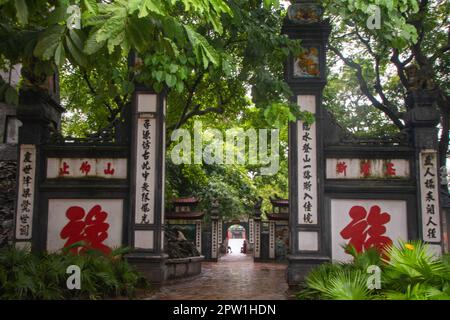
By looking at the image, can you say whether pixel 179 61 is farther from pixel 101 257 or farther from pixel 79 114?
pixel 79 114

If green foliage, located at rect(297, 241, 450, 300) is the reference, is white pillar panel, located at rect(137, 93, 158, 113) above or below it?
above

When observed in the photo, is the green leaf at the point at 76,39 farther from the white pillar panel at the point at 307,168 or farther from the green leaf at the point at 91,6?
the white pillar panel at the point at 307,168

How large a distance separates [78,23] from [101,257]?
4.96m

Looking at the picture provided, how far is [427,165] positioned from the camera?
8.75 m

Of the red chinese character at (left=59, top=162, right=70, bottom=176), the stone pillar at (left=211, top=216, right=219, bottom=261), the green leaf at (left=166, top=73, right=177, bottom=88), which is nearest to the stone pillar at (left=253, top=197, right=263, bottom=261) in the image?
the stone pillar at (left=211, top=216, right=219, bottom=261)

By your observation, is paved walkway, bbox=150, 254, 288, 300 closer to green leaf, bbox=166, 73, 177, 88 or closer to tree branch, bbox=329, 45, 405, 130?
green leaf, bbox=166, 73, 177, 88

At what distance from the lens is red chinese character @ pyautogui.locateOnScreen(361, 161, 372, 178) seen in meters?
8.94

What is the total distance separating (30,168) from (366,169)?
21.6 feet

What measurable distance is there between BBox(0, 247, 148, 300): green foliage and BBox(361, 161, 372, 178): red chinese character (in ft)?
15.6

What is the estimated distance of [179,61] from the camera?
255 inches
